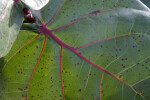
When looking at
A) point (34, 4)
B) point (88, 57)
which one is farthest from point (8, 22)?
point (88, 57)

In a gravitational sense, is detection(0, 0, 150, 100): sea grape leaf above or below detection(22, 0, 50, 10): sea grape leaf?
below

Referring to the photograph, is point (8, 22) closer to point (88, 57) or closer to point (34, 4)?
point (34, 4)

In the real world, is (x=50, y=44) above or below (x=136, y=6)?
below

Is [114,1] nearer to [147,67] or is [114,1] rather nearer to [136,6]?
[136,6]

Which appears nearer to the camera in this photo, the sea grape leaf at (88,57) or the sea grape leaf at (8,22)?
the sea grape leaf at (8,22)

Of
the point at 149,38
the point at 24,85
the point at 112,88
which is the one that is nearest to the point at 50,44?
the point at 24,85
